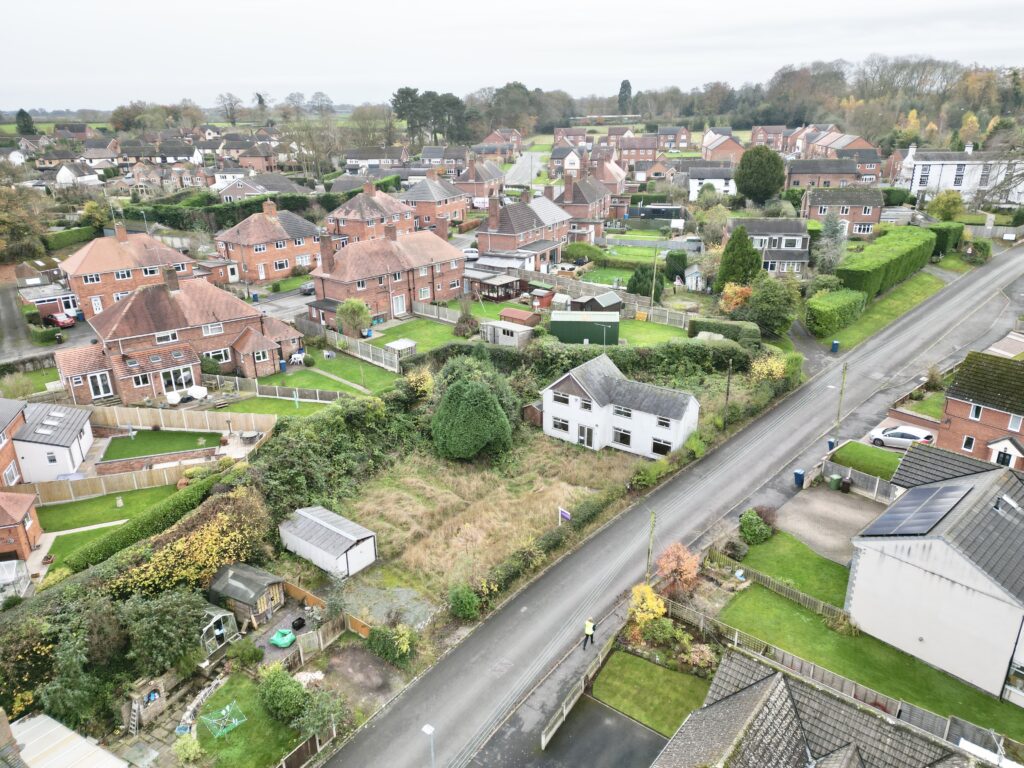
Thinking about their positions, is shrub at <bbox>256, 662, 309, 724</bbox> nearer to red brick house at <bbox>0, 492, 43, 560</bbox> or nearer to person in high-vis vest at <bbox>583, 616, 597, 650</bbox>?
Answer: person in high-vis vest at <bbox>583, 616, 597, 650</bbox>

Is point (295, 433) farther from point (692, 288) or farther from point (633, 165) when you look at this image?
point (633, 165)

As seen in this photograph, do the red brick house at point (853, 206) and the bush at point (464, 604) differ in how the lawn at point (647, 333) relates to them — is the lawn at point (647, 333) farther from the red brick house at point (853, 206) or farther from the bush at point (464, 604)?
the red brick house at point (853, 206)

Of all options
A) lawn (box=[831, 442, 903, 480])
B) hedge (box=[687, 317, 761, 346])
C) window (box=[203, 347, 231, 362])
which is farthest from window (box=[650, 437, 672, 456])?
window (box=[203, 347, 231, 362])

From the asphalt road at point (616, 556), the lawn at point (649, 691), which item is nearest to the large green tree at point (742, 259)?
the asphalt road at point (616, 556)

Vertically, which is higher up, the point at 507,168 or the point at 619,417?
the point at 507,168

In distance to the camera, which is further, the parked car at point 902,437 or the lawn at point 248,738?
the parked car at point 902,437

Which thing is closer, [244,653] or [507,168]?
[244,653]

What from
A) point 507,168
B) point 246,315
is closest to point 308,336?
point 246,315
